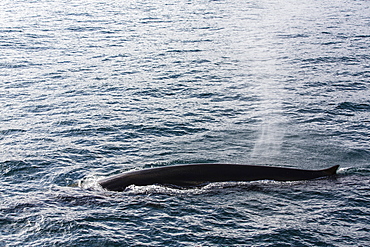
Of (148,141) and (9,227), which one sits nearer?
(9,227)

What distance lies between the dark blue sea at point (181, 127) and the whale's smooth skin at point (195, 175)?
0.71ft

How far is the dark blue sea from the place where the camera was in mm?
11594

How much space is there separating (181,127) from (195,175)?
19.7ft

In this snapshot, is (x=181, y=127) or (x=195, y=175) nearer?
(x=195, y=175)

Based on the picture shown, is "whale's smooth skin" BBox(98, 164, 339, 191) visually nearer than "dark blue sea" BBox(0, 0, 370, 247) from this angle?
No

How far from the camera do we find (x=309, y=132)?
58.9 ft

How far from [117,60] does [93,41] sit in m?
6.18

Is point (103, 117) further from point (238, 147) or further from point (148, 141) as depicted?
point (238, 147)

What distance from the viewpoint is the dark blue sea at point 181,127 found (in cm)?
1159

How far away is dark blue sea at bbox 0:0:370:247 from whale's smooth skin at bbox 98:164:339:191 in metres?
0.22

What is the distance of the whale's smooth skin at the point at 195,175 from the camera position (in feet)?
42.1

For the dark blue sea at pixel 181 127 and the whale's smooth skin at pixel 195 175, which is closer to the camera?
the dark blue sea at pixel 181 127

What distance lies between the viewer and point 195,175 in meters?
12.9

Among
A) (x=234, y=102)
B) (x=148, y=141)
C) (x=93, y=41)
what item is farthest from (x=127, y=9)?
(x=148, y=141)
